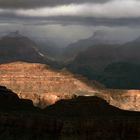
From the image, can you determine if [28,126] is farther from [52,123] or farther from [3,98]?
[3,98]

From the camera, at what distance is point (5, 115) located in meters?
170

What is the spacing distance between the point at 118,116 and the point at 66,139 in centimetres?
1725

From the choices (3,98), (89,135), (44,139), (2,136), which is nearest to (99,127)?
(89,135)

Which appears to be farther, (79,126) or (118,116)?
(118,116)

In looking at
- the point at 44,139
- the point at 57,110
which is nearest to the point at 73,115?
the point at 57,110

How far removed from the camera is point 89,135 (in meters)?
160

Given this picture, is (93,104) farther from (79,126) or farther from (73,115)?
(79,126)

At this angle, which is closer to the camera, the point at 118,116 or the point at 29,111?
the point at 118,116

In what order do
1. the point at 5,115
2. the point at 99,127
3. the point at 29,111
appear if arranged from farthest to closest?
the point at 29,111, the point at 5,115, the point at 99,127

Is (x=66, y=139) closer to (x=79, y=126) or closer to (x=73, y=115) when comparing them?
→ (x=79, y=126)

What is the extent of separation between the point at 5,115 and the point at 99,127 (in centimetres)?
2627

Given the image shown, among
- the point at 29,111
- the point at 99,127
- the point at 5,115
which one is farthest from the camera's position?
the point at 29,111

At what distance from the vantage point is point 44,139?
163625 millimetres

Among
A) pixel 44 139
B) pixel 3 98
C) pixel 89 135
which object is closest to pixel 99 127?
pixel 89 135
